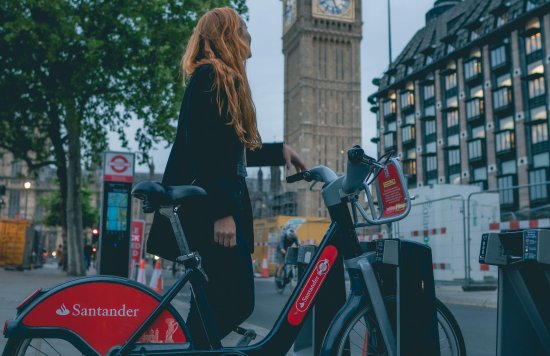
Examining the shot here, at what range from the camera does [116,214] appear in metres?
11.5

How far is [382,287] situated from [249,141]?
37.6 inches

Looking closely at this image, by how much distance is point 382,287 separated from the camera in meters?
3.11

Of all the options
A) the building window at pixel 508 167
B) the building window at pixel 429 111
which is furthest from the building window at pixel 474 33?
the building window at pixel 508 167

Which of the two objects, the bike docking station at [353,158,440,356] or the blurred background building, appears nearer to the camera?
the bike docking station at [353,158,440,356]

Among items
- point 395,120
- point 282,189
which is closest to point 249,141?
point 395,120

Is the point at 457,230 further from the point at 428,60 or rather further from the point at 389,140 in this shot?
the point at 389,140

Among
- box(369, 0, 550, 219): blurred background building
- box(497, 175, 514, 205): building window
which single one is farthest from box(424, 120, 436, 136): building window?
box(497, 175, 514, 205): building window

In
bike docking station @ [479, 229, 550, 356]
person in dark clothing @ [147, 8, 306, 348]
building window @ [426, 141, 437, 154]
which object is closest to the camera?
bike docking station @ [479, 229, 550, 356]

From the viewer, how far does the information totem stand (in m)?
11.3

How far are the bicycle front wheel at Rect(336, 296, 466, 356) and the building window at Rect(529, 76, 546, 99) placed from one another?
43.3 meters

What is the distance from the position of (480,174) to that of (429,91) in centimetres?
1076

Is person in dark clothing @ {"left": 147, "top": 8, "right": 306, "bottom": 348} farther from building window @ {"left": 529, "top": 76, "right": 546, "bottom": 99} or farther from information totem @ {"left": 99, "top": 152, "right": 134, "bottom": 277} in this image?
building window @ {"left": 529, "top": 76, "right": 546, "bottom": 99}

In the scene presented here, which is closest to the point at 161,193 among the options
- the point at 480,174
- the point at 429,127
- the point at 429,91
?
the point at 480,174

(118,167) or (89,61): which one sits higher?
(89,61)
